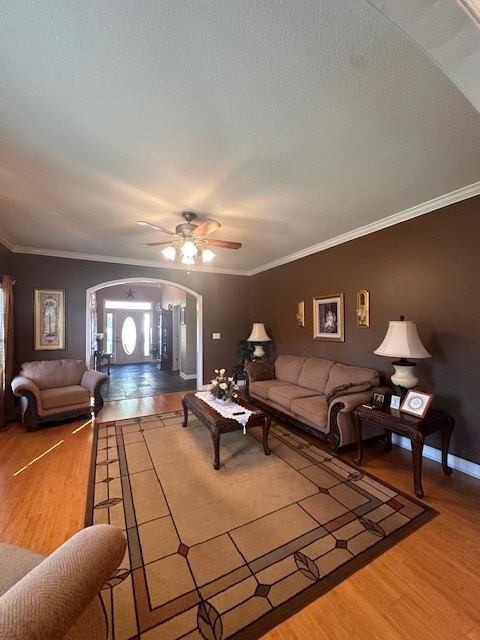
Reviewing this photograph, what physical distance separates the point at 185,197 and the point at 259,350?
372 centimetres

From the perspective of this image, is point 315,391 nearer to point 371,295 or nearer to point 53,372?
point 371,295

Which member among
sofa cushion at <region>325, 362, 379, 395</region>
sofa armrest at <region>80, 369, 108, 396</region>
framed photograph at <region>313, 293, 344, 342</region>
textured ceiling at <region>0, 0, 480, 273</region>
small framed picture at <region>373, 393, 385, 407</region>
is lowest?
sofa armrest at <region>80, 369, 108, 396</region>

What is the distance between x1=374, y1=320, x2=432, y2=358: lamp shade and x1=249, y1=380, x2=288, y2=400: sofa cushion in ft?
6.72

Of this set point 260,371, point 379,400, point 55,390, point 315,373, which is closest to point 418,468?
point 379,400

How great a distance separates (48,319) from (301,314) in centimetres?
457

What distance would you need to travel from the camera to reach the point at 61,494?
2.28m

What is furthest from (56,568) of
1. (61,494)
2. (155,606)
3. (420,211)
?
(420,211)

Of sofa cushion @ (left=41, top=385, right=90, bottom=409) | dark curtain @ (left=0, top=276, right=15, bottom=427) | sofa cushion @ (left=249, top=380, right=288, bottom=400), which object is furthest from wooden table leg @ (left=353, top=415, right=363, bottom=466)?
dark curtain @ (left=0, top=276, right=15, bottom=427)

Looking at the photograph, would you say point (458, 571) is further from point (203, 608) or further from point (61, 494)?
point (61, 494)

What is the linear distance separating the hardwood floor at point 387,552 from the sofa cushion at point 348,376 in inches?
32.2

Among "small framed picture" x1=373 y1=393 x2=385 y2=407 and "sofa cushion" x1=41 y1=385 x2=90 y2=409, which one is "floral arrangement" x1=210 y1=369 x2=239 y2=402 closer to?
"small framed picture" x1=373 y1=393 x2=385 y2=407

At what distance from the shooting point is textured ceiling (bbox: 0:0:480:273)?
112 centimetres

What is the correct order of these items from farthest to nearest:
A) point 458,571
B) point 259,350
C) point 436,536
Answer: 1. point 259,350
2. point 436,536
3. point 458,571

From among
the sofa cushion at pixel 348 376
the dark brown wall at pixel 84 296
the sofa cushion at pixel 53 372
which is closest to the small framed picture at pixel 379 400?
the sofa cushion at pixel 348 376
